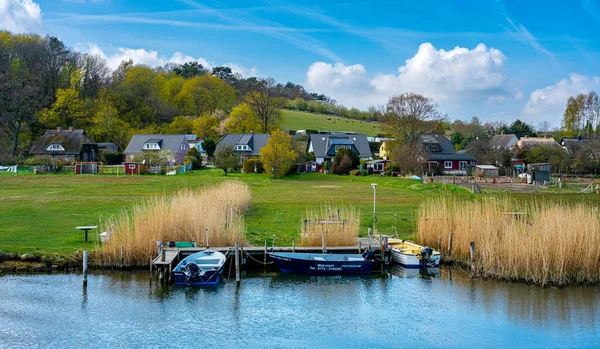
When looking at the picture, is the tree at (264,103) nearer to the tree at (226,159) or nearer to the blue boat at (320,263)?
the tree at (226,159)

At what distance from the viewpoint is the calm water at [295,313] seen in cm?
1964

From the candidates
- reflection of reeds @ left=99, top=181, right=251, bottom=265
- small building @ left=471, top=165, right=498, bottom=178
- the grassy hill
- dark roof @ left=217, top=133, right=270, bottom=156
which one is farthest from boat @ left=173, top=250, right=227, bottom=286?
the grassy hill

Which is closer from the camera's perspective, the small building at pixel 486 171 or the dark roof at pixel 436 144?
the small building at pixel 486 171

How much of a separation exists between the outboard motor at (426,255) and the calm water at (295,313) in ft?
4.51

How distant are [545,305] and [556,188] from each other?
1902 inches

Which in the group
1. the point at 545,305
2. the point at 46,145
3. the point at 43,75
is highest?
the point at 43,75

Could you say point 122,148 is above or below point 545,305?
above

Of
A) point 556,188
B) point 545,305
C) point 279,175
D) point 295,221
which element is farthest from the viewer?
point 279,175

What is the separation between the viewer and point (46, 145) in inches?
3954

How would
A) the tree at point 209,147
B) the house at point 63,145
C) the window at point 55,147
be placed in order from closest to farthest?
the house at point 63,145 < the window at point 55,147 < the tree at point 209,147

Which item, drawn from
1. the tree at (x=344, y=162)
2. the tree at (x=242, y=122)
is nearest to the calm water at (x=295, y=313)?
the tree at (x=344, y=162)

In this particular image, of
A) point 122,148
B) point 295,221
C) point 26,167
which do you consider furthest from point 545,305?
point 122,148

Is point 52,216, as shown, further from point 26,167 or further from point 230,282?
point 26,167

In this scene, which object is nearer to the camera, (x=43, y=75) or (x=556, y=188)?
(x=556, y=188)
